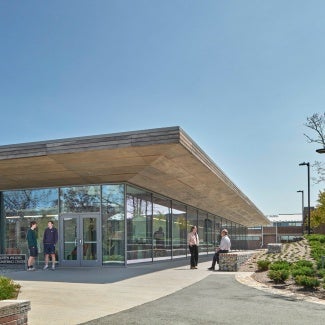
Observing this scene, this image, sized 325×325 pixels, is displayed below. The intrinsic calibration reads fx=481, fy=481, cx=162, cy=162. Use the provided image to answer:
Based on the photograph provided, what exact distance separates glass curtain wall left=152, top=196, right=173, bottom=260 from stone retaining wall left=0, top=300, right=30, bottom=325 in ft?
54.6

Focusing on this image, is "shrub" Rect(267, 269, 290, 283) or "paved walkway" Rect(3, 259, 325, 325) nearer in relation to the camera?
"paved walkway" Rect(3, 259, 325, 325)

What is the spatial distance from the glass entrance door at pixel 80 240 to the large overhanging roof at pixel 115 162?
159cm

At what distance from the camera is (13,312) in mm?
6723

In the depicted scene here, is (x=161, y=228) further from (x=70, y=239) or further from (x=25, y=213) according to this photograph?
(x=25, y=213)

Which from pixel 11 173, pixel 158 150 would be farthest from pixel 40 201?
pixel 158 150

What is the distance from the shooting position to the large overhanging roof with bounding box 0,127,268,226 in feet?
50.2

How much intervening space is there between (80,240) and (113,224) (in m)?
1.62

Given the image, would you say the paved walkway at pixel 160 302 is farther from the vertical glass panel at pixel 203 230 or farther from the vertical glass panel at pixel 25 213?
the vertical glass panel at pixel 203 230

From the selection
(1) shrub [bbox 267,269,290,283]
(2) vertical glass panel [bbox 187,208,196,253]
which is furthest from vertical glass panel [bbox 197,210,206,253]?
(1) shrub [bbox 267,269,290,283]

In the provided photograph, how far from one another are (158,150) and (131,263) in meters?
6.90

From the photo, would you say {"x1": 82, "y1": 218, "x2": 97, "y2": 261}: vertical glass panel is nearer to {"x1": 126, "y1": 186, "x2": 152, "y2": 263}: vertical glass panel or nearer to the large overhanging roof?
{"x1": 126, "y1": 186, "x2": 152, "y2": 263}: vertical glass panel

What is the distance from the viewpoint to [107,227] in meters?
20.3

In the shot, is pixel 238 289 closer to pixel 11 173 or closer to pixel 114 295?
pixel 114 295

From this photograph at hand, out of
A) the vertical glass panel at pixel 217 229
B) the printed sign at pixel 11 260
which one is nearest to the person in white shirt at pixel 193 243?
the printed sign at pixel 11 260
